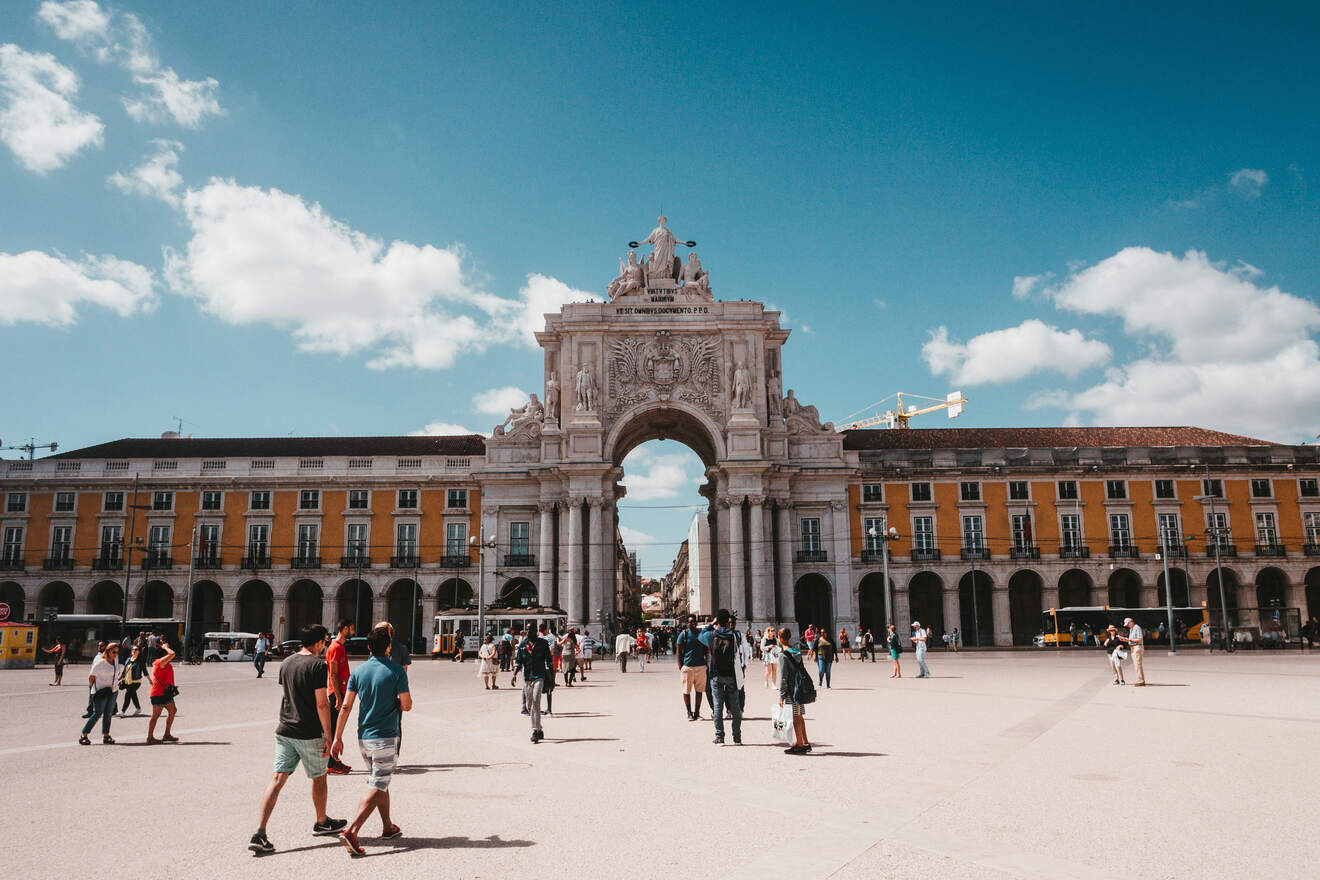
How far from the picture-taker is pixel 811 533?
6138 centimetres

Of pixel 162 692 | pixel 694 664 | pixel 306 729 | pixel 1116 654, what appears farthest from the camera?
pixel 1116 654

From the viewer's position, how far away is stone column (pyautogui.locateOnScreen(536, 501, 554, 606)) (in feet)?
190

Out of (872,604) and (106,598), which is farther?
(872,604)

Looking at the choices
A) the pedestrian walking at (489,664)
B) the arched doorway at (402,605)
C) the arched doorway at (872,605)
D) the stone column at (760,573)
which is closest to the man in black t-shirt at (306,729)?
the pedestrian walking at (489,664)

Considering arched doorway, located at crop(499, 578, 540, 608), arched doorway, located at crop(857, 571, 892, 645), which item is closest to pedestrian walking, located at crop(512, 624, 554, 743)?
arched doorway, located at crop(499, 578, 540, 608)

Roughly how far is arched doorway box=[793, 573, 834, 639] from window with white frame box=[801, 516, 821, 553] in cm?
267

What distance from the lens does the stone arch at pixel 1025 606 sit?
63125 millimetres

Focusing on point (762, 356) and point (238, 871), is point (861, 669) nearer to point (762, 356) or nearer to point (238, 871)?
point (762, 356)

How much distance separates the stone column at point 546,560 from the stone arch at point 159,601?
24369 mm

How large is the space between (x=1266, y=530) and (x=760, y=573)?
3359 centimetres

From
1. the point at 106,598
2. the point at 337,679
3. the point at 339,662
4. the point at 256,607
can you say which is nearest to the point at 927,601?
the point at 256,607

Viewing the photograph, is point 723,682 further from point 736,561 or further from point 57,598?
point 57,598

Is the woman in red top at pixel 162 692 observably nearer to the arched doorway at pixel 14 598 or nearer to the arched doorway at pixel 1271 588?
the arched doorway at pixel 14 598

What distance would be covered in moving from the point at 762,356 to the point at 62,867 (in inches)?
2175
